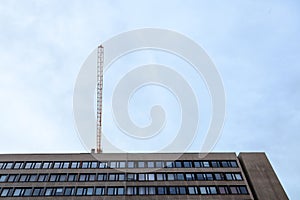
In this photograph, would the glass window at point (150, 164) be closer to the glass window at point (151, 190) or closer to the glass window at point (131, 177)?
the glass window at point (131, 177)

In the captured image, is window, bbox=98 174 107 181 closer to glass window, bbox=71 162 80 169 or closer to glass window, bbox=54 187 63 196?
glass window, bbox=71 162 80 169

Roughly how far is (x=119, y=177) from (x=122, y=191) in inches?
126

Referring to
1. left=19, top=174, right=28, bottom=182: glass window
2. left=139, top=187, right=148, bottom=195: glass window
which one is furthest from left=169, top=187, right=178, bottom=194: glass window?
left=19, top=174, right=28, bottom=182: glass window

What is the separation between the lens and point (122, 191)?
2031 inches

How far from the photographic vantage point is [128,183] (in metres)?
52.8

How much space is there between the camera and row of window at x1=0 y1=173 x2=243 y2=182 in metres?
53.6

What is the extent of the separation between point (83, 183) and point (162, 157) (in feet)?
56.7

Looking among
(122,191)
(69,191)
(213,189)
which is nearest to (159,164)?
(122,191)

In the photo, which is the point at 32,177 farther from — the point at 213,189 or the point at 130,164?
the point at 213,189

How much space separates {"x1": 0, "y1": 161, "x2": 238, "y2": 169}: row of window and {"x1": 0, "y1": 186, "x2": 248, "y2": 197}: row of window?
5236 mm

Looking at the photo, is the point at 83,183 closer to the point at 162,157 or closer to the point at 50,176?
the point at 50,176

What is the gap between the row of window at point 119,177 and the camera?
5359 cm

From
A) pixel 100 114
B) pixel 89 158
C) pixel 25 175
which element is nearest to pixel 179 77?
pixel 89 158

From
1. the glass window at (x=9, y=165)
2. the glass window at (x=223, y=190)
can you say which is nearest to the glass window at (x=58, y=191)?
the glass window at (x=9, y=165)
